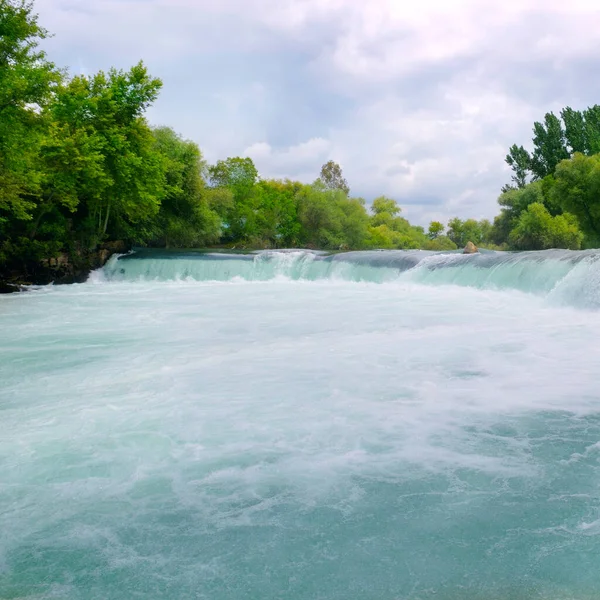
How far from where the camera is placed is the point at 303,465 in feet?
14.1

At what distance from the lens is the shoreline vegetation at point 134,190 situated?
16.0 meters

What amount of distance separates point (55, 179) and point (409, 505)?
68.8 ft

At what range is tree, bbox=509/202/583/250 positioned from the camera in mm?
43062

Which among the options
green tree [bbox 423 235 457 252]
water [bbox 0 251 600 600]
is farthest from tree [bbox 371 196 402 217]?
water [bbox 0 251 600 600]

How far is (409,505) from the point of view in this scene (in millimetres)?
3662

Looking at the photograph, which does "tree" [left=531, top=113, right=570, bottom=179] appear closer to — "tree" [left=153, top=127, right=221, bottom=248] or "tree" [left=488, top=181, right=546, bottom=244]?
"tree" [left=488, top=181, right=546, bottom=244]

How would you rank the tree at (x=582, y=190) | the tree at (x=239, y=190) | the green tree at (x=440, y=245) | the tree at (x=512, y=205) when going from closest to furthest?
the tree at (x=582, y=190)
the tree at (x=239, y=190)
the tree at (x=512, y=205)
the green tree at (x=440, y=245)

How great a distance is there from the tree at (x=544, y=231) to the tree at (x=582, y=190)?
116 inches

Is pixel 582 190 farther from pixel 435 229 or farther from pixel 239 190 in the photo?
pixel 435 229

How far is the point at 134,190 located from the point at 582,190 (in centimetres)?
2878

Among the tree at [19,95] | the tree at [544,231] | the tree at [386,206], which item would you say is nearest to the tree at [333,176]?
the tree at [386,206]

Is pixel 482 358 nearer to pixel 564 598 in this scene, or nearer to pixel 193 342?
pixel 193 342

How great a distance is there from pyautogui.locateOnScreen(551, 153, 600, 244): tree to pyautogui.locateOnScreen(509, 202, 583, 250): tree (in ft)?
9.66

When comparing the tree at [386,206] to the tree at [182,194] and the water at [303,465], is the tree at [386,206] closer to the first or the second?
the tree at [182,194]
